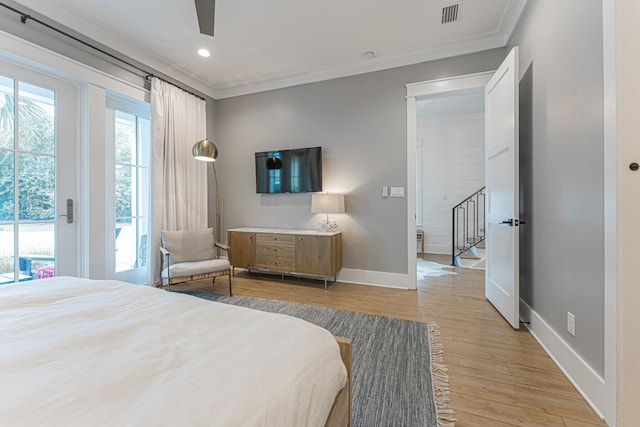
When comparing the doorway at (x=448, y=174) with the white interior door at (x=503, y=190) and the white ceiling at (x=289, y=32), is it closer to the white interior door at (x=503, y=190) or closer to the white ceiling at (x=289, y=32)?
the white ceiling at (x=289, y=32)

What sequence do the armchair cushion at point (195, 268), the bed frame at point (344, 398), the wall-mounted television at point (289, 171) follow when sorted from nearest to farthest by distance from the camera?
the bed frame at point (344, 398) < the armchair cushion at point (195, 268) < the wall-mounted television at point (289, 171)

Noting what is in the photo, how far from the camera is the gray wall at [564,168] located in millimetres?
1506

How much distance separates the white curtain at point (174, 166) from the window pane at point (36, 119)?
925 mm

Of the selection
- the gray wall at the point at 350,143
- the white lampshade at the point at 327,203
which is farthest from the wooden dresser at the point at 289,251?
the gray wall at the point at 350,143

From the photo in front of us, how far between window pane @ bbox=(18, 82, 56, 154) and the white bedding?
6.65ft

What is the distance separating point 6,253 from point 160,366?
2748 millimetres

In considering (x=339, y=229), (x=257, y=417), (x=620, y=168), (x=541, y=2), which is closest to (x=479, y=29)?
(x=541, y=2)

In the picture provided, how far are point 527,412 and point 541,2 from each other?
2828mm

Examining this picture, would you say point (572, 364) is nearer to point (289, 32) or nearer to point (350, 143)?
point (350, 143)

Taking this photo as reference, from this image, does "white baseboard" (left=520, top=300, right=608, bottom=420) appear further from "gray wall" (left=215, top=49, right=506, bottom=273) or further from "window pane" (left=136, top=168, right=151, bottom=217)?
"window pane" (left=136, top=168, right=151, bottom=217)

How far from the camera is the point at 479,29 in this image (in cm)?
298

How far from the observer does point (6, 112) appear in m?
2.38

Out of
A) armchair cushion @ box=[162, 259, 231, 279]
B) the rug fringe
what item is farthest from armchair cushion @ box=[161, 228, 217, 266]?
the rug fringe

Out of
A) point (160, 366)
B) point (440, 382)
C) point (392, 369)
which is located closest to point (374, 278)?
point (392, 369)
